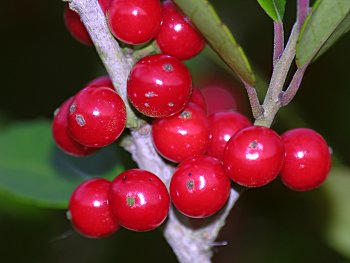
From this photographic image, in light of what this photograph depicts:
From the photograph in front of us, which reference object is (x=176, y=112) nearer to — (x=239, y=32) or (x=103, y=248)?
(x=103, y=248)

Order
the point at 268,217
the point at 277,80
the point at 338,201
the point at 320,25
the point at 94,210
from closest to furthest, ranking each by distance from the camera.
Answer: the point at 320,25, the point at 277,80, the point at 94,210, the point at 338,201, the point at 268,217

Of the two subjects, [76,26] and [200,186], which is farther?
[76,26]

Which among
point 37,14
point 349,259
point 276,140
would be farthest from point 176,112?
point 37,14

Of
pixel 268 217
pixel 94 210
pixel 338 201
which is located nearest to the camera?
pixel 94 210

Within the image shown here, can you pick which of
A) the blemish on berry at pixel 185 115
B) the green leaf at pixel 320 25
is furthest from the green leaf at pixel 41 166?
the green leaf at pixel 320 25

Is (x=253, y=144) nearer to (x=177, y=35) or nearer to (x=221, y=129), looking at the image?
(x=221, y=129)

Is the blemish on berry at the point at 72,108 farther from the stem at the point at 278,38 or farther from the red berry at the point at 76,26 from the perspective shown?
the stem at the point at 278,38

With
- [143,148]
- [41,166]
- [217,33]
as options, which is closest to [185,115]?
[143,148]
